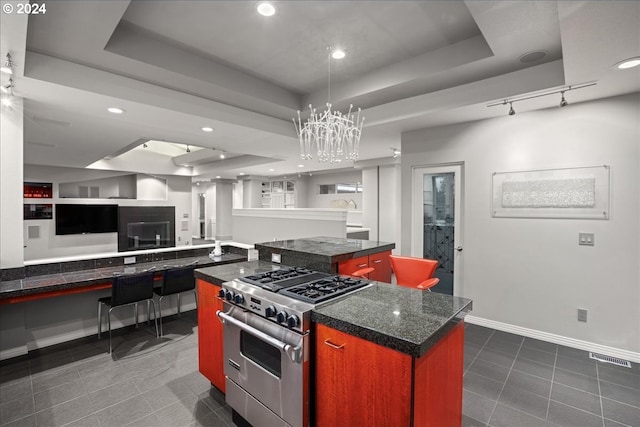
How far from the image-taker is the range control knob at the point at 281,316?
1613mm

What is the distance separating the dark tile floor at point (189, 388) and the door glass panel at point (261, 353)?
62 centimetres

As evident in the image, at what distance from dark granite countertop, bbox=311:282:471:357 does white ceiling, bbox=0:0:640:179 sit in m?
1.78

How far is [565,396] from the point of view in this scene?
2.36 meters

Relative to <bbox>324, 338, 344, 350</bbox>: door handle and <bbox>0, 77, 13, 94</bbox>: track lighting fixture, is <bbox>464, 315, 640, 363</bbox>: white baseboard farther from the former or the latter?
<bbox>0, 77, 13, 94</bbox>: track lighting fixture

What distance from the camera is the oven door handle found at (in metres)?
1.56

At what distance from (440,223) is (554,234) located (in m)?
1.28

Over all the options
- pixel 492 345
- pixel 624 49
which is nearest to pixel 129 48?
pixel 624 49

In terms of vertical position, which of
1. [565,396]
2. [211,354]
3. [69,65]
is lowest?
[565,396]

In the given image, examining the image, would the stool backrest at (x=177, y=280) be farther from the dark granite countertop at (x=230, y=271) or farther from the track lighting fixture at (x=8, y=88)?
the track lighting fixture at (x=8, y=88)

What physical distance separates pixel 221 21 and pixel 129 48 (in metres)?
0.87

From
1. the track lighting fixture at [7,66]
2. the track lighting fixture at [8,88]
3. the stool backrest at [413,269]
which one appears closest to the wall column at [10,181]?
the track lighting fixture at [8,88]

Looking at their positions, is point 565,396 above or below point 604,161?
below

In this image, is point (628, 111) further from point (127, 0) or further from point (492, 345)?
point (127, 0)

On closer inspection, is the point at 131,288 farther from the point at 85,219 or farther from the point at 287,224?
the point at 85,219
